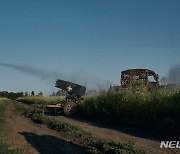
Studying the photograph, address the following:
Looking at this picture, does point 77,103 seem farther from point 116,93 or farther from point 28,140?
point 28,140

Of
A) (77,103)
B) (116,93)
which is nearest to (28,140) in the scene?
(116,93)

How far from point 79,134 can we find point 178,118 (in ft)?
12.2

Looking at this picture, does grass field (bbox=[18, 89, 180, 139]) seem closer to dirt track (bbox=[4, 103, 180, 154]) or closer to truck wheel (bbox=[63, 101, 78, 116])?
dirt track (bbox=[4, 103, 180, 154])

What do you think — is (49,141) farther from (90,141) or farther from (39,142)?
(90,141)

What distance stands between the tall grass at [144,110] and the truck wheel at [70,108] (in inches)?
130

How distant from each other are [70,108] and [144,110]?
8886 mm

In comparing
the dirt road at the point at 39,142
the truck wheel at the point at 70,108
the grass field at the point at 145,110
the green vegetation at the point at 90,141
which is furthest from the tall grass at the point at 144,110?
the dirt road at the point at 39,142

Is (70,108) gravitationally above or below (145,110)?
above

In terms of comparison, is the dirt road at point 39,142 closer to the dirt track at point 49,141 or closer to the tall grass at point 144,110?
the dirt track at point 49,141

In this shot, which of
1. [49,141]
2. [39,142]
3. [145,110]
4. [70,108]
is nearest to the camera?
[39,142]

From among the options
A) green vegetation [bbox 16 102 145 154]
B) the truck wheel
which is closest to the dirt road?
green vegetation [bbox 16 102 145 154]

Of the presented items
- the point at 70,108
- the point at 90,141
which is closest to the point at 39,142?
the point at 90,141

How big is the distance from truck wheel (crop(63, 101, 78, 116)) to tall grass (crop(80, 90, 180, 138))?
3.31 m

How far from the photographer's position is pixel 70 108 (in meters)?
23.6
